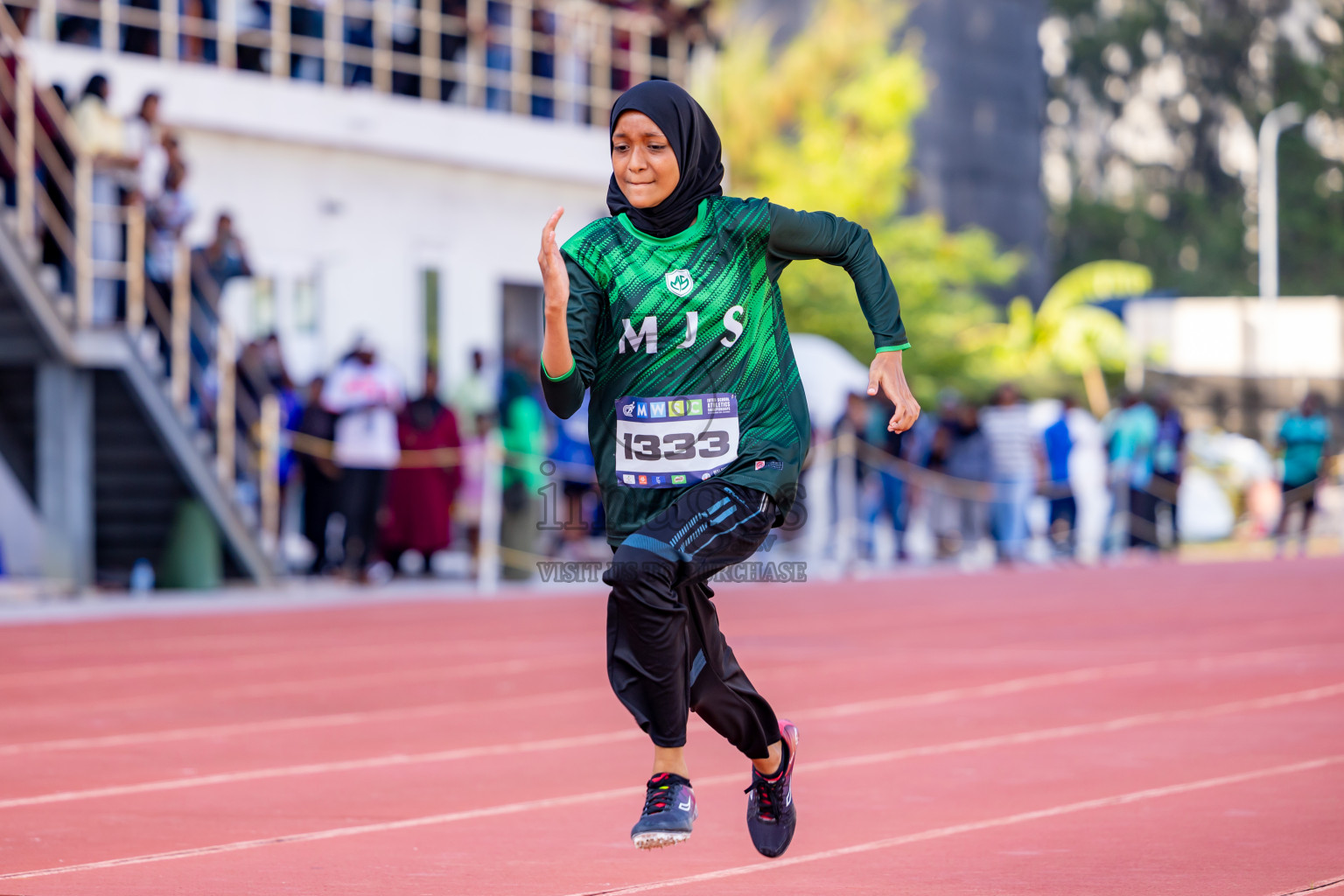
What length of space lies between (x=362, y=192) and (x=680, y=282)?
56.9ft

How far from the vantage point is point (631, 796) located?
6480mm

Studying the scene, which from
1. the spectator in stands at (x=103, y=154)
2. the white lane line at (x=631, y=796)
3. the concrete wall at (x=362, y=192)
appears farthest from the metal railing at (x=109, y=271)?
the white lane line at (x=631, y=796)

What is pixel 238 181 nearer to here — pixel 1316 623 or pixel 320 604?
pixel 320 604

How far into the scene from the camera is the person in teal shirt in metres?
24.3

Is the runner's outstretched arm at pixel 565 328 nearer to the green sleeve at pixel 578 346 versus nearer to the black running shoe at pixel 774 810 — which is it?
the green sleeve at pixel 578 346

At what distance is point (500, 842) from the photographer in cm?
557

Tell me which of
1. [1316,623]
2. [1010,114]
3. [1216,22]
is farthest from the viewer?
[1216,22]

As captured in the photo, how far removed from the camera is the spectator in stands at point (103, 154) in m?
14.8

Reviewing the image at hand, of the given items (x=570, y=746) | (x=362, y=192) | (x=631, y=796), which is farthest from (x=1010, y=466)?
(x=631, y=796)

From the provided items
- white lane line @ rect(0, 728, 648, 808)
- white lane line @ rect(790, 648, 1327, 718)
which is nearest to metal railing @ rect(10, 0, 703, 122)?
white lane line @ rect(790, 648, 1327, 718)

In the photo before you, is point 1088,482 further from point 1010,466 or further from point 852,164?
point 852,164

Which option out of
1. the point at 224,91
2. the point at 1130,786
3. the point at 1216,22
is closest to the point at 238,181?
the point at 224,91

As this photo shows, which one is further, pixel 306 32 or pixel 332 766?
pixel 306 32

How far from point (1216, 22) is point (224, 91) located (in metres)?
51.1
